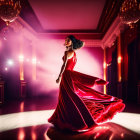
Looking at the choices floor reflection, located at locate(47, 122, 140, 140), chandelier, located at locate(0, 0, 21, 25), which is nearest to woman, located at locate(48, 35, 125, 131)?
floor reflection, located at locate(47, 122, 140, 140)

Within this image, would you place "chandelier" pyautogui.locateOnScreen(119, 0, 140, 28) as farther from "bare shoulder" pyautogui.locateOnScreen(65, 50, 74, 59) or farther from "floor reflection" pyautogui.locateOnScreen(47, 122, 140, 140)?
"floor reflection" pyautogui.locateOnScreen(47, 122, 140, 140)

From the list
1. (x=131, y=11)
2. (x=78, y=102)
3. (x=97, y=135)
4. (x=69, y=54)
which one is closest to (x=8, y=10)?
(x=69, y=54)

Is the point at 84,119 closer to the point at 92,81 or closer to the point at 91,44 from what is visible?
the point at 92,81

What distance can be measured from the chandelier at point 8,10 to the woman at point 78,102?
1661mm

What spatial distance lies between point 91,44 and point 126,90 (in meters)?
4.43

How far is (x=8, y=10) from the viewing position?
297 cm

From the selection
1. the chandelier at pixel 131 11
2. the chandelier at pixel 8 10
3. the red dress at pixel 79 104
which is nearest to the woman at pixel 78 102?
the red dress at pixel 79 104

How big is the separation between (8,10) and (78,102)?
266cm

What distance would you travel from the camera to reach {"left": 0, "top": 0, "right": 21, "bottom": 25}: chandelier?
2.92 meters

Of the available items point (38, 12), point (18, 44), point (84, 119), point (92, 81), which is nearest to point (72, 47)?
point (92, 81)

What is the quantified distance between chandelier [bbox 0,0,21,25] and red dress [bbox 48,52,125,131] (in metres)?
1.88

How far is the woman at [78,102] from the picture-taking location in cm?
193

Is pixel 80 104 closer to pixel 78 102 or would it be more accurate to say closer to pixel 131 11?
pixel 78 102

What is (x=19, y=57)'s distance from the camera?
21.8 ft
